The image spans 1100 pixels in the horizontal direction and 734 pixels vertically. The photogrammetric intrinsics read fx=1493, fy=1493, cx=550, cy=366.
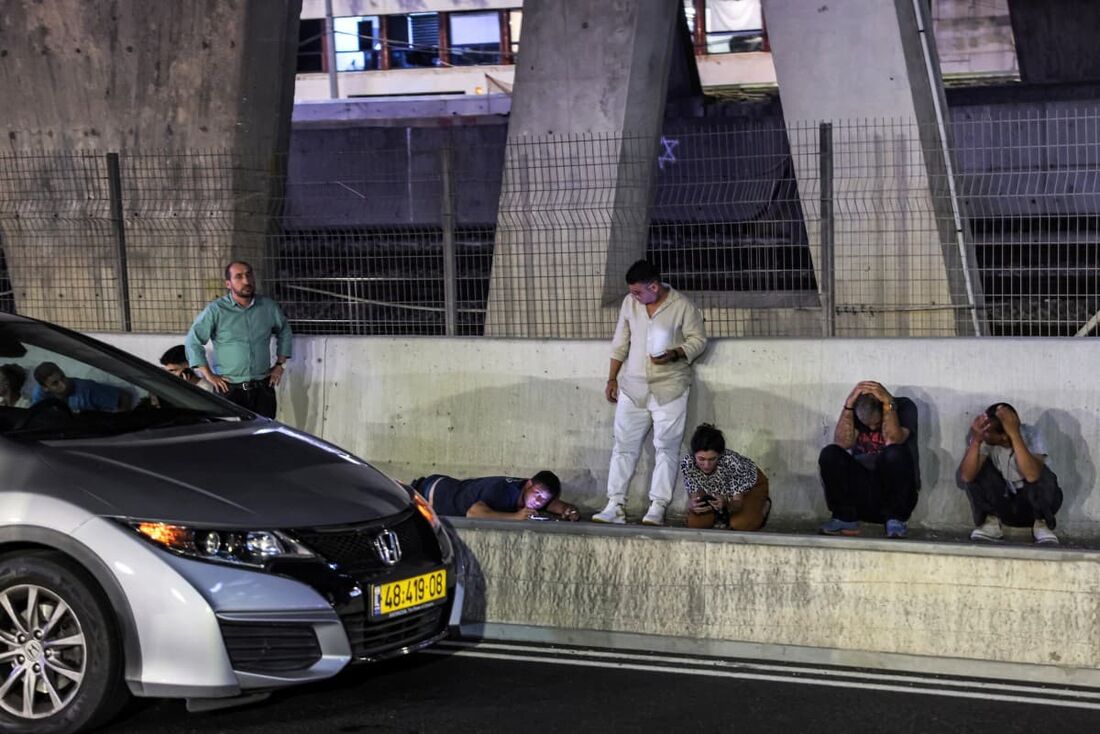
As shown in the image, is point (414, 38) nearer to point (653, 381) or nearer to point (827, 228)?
point (827, 228)

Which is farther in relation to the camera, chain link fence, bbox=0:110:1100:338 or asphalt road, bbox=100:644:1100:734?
chain link fence, bbox=0:110:1100:338

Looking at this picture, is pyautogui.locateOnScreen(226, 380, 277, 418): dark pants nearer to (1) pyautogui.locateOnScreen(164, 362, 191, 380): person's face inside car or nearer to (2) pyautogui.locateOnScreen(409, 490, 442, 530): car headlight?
(1) pyautogui.locateOnScreen(164, 362, 191, 380): person's face inside car

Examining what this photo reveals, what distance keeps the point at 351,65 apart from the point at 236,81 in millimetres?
31073

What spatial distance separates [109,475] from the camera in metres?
5.32

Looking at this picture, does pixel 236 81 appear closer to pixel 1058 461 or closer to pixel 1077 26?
pixel 1058 461

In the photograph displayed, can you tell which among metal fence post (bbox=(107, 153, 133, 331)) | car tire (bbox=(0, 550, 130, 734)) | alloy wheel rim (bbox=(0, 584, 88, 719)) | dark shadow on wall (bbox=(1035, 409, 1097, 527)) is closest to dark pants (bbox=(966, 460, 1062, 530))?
dark shadow on wall (bbox=(1035, 409, 1097, 527))

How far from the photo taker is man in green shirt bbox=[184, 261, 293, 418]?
1015 centimetres

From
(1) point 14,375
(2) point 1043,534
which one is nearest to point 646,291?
(2) point 1043,534

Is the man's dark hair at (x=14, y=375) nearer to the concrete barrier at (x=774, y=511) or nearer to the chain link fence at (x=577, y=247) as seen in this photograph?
the concrete barrier at (x=774, y=511)

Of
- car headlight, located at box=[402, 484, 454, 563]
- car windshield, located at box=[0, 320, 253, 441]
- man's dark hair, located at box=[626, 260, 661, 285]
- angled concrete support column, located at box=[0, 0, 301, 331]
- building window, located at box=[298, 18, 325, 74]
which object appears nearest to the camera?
car windshield, located at box=[0, 320, 253, 441]

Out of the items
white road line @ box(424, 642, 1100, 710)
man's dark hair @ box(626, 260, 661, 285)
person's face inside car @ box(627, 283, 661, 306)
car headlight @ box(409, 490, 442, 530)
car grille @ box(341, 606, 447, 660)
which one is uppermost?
man's dark hair @ box(626, 260, 661, 285)

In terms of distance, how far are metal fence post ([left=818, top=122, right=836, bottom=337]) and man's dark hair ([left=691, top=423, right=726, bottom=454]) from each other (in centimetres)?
123

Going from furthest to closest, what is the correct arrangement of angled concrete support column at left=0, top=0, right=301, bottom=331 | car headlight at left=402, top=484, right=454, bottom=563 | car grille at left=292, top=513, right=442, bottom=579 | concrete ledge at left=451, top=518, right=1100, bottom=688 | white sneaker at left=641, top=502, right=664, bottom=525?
angled concrete support column at left=0, top=0, right=301, bottom=331
white sneaker at left=641, top=502, right=664, bottom=525
concrete ledge at left=451, top=518, right=1100, bottom=688
car headlight at left=402, top=484, right=454, bottom=563
car grille at left=292, top=513, right=442, bottom=579

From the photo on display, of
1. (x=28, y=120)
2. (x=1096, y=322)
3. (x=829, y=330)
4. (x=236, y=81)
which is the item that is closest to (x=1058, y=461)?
(x=1096, y=322)
